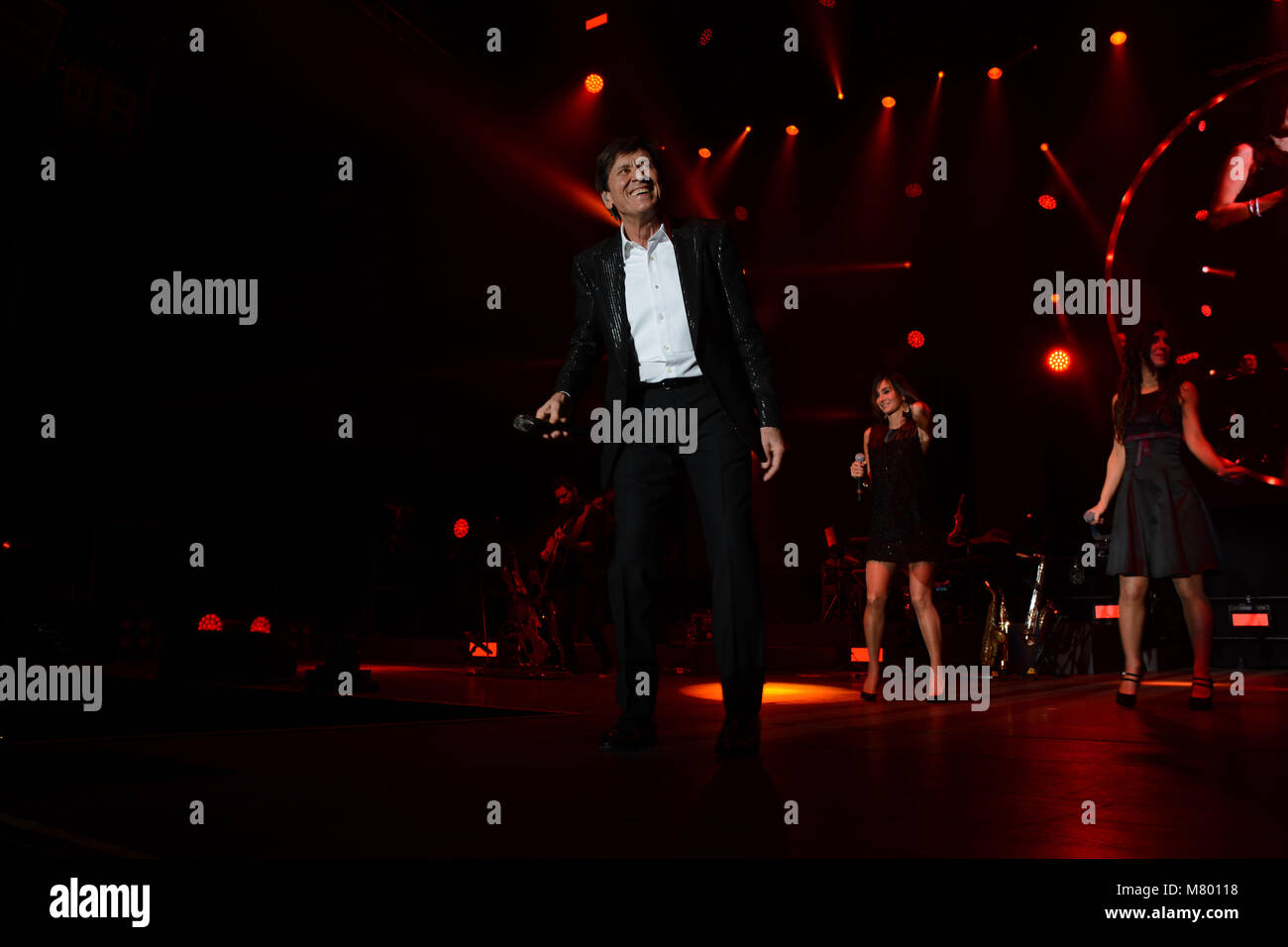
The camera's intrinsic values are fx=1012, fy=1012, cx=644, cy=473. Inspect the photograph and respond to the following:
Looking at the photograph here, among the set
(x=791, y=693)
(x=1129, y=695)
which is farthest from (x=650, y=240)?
(x=791, y=693)

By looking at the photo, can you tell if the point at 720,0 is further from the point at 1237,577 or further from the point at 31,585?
the point at 31,585

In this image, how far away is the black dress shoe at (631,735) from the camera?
2.38m

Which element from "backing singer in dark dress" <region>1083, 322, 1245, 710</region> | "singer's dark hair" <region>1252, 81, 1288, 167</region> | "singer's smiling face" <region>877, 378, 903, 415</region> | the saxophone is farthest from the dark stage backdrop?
"backing singer in dark dress" <region>1083, 322, 1245, 710</region>

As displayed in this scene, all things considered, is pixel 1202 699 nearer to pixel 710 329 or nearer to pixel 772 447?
pixel 772 447

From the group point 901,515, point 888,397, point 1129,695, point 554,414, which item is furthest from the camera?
point 888,397

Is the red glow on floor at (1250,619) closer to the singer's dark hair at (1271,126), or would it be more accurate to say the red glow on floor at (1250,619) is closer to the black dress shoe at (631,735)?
the singer's dark hair at (1271,126)

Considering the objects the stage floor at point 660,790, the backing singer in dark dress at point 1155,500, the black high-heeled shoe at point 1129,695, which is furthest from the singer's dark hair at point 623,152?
the black high-heeled shoe at point 1129,695

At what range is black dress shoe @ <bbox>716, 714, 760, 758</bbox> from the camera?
7.47ft

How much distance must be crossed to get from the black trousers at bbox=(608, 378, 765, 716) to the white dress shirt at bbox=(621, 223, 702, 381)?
0.21 feet

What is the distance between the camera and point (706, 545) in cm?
242

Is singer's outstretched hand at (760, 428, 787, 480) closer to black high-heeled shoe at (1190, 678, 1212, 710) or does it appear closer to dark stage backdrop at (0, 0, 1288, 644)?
black high-heeled shoe at (1190, 678, 1212, 710)

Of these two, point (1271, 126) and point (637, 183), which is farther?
point (1271, 126)

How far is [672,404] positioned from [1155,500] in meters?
2.49

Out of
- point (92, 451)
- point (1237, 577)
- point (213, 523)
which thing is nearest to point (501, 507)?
point (213, 523)
